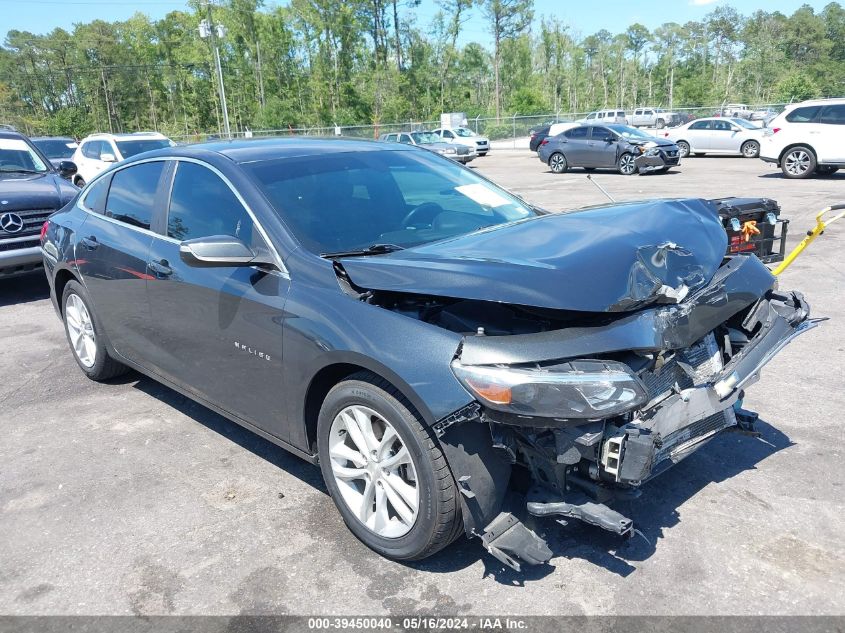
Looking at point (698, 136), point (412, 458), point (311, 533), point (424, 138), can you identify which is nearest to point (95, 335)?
point (311, 533)

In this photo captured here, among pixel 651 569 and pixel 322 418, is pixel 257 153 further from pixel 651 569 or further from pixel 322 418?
pixel 651 569

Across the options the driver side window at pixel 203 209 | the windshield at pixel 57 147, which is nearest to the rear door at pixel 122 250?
the driver side window at pixel 203 209

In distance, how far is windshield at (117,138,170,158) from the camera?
16891mm

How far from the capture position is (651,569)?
113 inches

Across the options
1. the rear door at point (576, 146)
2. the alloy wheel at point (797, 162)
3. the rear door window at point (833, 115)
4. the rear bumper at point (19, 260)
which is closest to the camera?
the rear bumper at point (19, 260)

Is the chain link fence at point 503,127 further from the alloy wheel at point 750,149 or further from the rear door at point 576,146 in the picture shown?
the rear door at point 576,146

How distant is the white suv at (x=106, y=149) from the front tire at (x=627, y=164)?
13887 millimetres

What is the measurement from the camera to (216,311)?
362 centimetres

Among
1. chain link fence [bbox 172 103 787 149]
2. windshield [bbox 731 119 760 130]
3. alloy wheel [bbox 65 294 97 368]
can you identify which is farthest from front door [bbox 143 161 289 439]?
chain link fence [bbox 172 103 787 149]

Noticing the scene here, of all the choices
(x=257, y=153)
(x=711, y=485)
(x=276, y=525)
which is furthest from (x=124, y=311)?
(x=711, y=485)

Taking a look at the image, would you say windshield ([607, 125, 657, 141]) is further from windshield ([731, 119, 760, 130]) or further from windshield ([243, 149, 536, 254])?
windshield ([243, 149, 536, 254])

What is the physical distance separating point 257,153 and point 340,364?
5.25 ft

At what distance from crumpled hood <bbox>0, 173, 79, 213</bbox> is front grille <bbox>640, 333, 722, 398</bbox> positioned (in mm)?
7729

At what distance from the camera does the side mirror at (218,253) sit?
10.6 ft
